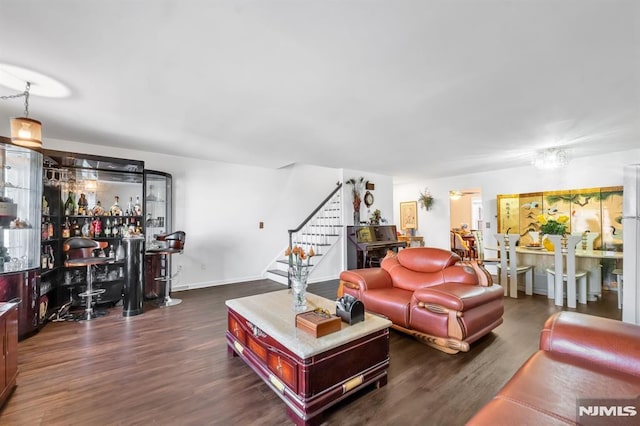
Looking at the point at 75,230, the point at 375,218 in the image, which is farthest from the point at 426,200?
the point at 75,230

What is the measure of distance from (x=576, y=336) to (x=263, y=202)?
572 cm

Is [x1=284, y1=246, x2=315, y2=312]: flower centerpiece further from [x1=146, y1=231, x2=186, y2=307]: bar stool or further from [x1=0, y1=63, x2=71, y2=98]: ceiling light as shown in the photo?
[x1=146, y1=231, x2=186, y2=307]: bar stool

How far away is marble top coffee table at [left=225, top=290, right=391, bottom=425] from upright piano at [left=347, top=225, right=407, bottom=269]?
3908mm

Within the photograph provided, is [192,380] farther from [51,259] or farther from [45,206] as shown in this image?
[45,206]

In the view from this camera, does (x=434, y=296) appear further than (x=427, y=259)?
No

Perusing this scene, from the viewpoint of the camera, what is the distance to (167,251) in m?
4.53

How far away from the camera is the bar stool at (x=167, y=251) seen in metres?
4.54

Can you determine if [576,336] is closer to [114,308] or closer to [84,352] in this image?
[84,352]

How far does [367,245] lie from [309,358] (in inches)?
182

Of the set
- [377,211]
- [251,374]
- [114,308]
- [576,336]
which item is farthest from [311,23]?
[377,211]

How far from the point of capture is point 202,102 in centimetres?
293

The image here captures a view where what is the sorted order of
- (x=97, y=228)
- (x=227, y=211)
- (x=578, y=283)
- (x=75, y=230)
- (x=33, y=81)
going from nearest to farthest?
(x=33, y=81)
(x=75, y=230)
(x=97, y=228)
(x=578, y=283)
(x=227, y=211)

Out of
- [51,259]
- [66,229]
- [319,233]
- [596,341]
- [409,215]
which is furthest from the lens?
[409,215]

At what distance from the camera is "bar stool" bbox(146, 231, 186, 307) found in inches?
179
